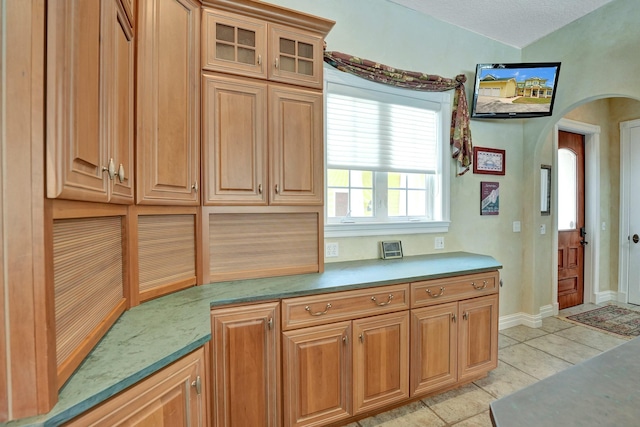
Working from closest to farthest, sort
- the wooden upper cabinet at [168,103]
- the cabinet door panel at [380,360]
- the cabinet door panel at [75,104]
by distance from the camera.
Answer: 1. the cabinet door panel at [75,104]
2. the wooden upper cabinet at [168,103]
3. the cabinet door panel at [380,360]

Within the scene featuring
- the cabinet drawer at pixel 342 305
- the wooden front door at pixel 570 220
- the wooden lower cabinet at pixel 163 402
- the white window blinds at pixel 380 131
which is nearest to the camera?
the wooden lower cabinet at pixel 163 402

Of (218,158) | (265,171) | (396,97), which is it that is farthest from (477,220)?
(218,158)

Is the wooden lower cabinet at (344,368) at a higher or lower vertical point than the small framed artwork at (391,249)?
lower

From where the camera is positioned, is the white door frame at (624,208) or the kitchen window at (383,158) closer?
the kitchen window at (383,158)

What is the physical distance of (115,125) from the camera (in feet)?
3.55

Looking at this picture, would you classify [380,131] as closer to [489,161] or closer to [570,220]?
[489,161]

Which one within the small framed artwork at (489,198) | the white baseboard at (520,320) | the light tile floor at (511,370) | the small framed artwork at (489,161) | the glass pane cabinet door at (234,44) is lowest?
the light tile floor at (511,370)

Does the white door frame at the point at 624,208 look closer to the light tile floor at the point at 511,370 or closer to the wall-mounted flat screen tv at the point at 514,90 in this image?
the light tile floor at the point at 511,370

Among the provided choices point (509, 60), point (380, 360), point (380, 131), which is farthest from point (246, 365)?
point (509, 60)

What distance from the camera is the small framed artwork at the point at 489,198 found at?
3105 mm

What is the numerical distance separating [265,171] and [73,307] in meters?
1.20

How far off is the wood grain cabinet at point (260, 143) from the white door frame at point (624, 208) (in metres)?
4.75

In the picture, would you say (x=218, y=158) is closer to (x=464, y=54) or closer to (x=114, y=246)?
(x=114, y=246)

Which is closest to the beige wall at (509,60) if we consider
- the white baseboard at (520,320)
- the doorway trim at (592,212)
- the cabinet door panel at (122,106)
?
the white baseboard at (520,320)
